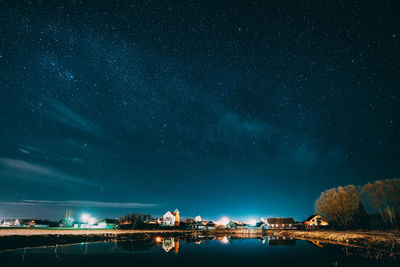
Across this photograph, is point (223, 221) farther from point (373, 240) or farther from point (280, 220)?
point (373, 240)

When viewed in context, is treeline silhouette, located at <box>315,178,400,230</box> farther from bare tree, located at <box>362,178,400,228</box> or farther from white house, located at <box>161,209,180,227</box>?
white house, located at <box>161,209,180,227</box>

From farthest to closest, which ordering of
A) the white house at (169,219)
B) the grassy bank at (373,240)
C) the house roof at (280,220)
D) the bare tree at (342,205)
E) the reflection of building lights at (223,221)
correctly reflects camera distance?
the reflection of building lights at (223,221) → the house roof at (280,220) → the white house at (169,219) → the bare tree at (342,205) → the grassy bank at (373,240)

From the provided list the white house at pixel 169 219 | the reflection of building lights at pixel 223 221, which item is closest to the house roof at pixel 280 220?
the reflection of building lights at pixel 223 221

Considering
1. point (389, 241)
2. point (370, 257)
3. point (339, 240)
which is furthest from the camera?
point (339, 240)

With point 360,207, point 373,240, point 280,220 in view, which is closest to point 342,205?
point 360,207

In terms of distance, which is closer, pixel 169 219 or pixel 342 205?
pixel 342 205

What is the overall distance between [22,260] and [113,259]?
360 inches

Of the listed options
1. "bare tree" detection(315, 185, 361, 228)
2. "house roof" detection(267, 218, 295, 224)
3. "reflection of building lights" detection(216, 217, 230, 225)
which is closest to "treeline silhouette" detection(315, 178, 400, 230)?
"bare tree" detection(315, 185, 361, 228)

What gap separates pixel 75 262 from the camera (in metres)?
25.2

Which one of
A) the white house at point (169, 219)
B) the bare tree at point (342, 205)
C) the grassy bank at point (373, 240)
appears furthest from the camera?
the white house at point (169, 219)

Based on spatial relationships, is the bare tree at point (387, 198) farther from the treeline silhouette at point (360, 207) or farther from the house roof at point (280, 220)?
the house roof at point (280, 220)

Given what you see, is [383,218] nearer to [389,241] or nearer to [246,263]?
[389,241]

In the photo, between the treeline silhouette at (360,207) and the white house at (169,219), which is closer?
the treeline silhouette at (360,207)

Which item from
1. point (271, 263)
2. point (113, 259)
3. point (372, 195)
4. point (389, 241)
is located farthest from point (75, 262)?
point (372, 195)
